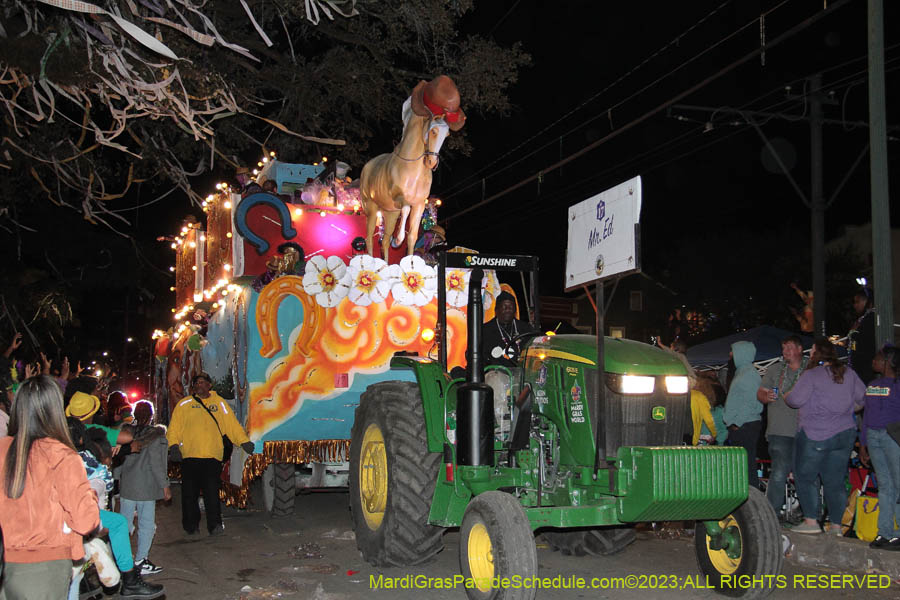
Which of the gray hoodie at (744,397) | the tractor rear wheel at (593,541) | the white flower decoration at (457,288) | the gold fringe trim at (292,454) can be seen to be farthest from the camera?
the white flower decoration at (457,288)

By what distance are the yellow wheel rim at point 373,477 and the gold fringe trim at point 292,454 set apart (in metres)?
1.74

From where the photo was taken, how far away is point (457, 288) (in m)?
9.84

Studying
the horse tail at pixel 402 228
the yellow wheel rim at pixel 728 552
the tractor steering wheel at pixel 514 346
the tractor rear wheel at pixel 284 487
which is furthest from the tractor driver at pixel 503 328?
the tractor rear wheel at pixel 284 487

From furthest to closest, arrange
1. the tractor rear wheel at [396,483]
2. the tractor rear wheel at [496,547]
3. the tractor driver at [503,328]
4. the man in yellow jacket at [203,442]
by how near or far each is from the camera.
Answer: the man in yellow jacket at [203,442]
the tractor driver at [503,328]
the tractor rear wheel at [396,483]
the tractor rear wheel at [496,547]

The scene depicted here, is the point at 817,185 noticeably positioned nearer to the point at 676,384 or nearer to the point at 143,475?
the point at 676,384

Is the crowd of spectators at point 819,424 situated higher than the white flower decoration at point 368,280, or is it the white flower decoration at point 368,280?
the white flower decoration at point 368,280

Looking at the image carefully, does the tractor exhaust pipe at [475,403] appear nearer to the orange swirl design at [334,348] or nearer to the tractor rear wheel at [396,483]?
the tractor rear wheel at [396,483]

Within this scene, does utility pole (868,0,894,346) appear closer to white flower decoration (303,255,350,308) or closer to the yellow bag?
the yellow bag

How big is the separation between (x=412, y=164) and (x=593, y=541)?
457 centimetres

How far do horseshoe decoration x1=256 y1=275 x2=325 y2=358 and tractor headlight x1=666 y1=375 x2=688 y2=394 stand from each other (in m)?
4.65

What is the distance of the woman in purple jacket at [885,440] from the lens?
22.9ft

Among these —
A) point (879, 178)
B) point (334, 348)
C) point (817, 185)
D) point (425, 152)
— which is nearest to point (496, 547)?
point (334, 348)

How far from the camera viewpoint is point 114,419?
8320mm

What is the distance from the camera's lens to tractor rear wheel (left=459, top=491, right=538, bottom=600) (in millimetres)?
4953
